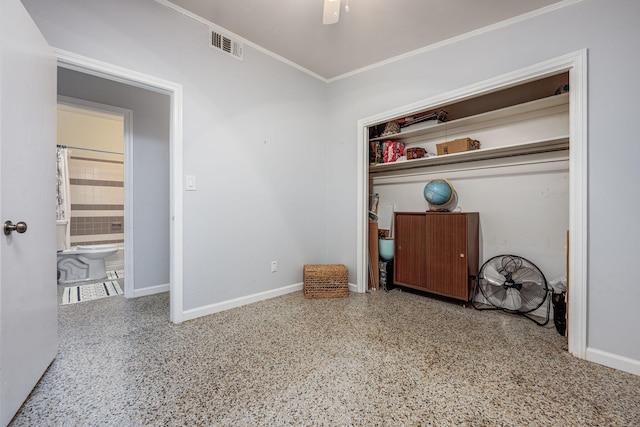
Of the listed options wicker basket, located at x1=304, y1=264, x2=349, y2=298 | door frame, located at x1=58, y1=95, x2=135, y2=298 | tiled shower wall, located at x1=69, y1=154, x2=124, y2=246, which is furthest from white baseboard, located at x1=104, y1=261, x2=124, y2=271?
wicker basket, located at x1=304, y1=264, x2=349, y2=298

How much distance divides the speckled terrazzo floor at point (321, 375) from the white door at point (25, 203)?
0.75 feet

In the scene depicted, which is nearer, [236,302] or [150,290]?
[236,302]

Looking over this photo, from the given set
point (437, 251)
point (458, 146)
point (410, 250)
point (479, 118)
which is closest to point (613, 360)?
point (437, 251)

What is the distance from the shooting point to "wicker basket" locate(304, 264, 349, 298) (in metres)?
2.94

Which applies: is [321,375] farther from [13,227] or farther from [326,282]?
[13,227]

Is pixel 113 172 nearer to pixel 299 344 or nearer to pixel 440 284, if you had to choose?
pixel 299 344

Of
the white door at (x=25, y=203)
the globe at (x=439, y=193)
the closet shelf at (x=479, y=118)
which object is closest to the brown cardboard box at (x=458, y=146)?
the closet shelf at (x=479, y=118)

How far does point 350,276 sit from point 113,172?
4514 mm

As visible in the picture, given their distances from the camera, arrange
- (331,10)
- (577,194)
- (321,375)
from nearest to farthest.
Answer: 1. (321,375)
2. (331,10)
3. (577,194)

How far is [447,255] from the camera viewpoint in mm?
2752

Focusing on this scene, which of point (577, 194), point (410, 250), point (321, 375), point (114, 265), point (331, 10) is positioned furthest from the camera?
point (114, 265)

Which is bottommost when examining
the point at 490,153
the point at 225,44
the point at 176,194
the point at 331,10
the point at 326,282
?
the point at 326,282

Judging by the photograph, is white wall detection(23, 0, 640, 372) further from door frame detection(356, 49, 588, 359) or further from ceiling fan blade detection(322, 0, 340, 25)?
ceiling fan blade detection(322, 0, 340, 25)

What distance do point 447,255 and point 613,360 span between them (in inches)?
50.5
